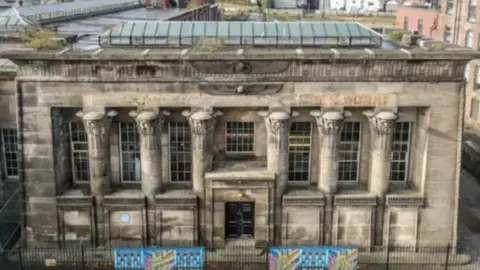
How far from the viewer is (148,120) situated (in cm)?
2994

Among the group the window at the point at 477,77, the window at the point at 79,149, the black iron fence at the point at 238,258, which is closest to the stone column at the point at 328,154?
the black iron fence at the point at 238,258

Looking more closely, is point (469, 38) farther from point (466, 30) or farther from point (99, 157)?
point (99, 157)

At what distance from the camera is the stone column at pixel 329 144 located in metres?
30.2

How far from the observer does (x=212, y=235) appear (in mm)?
31750

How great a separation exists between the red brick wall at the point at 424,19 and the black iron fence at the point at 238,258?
45694 mm

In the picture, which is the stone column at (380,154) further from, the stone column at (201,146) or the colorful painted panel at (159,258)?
the colorful painted panel at (159,258)

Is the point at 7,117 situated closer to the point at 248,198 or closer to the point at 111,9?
the point at 248,198

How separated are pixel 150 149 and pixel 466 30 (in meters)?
46.5

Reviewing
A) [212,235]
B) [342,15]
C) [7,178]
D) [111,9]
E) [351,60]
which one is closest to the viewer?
[351,60]

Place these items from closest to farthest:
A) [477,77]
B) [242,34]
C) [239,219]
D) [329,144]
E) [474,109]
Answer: [329,144], [239,219], [242,34], [477,77], [474,109]

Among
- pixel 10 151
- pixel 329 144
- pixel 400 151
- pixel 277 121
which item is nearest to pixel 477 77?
pixel 400 151

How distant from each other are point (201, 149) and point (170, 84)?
364 centimetres

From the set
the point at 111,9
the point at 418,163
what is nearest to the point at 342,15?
the point at 111,9

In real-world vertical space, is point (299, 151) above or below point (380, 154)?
below
